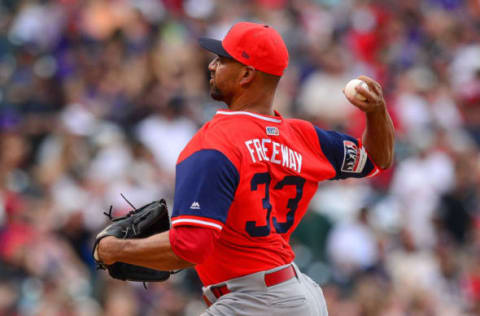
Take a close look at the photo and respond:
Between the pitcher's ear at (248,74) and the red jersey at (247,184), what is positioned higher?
the pitcher's ear at (248,74)

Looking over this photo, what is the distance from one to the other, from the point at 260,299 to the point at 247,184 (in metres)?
0.55

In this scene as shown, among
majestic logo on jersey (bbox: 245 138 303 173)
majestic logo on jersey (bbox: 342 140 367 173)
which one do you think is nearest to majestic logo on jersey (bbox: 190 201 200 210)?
majestic logo on jersey (bbox: 245 138 303 173)

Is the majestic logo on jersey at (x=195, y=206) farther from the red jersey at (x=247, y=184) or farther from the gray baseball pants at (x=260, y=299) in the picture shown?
the gray baseball pants at (x=260, y=299)

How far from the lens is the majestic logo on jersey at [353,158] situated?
4.67 meters

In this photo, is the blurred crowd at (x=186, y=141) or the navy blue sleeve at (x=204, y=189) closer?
the navy blue sleeve at (x=204, y=189)

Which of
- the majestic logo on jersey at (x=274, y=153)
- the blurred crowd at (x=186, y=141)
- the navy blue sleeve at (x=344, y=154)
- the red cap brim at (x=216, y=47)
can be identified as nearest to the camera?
the majestic logo on jersey at (x=274, y=153)

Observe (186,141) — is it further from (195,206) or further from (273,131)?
(195,206)

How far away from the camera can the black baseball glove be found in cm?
413

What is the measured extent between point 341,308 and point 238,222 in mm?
4919

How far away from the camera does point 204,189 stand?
3.88 metres

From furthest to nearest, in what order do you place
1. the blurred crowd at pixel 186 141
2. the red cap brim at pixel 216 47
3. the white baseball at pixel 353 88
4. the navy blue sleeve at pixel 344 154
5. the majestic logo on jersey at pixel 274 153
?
the blurred crowd at pixel 186 141, the navy blue sleeve at pixel 344 154, the white baseball at pixel 353 88, the red cap brim at pixel 216 47, the majestic logo on jersey at pixel 274 153

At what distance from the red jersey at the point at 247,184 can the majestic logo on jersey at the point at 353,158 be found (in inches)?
4.2

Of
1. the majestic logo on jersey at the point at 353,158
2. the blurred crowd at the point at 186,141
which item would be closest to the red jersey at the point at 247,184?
the majestic logo on jersey at the point at 353,158

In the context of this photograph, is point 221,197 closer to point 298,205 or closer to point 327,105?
point 298,205
